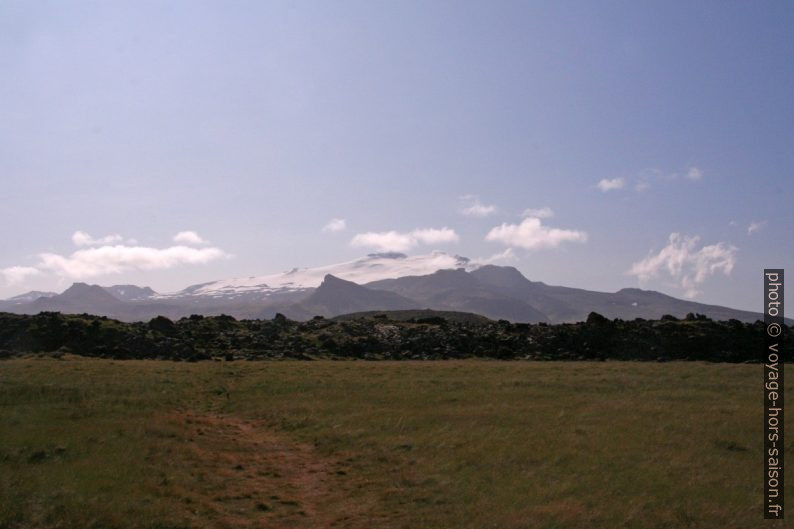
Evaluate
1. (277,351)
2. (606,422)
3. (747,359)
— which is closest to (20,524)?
(606,422)

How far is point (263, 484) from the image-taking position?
18.0 metres

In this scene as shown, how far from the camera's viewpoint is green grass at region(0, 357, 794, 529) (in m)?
14.5

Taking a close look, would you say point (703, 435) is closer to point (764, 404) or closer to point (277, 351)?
point (764, 404)

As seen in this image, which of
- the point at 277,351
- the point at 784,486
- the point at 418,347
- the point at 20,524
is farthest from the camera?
the point at 418,347

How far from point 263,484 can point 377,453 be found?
4139 mm

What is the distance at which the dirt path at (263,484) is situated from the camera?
49.2 feet

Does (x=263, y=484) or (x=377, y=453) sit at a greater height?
(x=377, y=453)

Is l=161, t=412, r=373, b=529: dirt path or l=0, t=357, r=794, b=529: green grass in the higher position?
Result: l=0, t=357, r=794, b=529: green grass

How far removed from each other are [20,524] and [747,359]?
57.8 m

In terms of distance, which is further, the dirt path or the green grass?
the dirt path

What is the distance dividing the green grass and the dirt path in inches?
3.2

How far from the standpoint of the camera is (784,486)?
16.4m

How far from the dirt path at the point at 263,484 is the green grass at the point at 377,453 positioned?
0.26 ft

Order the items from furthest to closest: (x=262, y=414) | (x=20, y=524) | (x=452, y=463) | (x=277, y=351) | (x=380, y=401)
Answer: (x=277, y=351) → (x=380, y=401) → (x=262, y=414) → (x=452, y=463) → (x=20, y=524)
